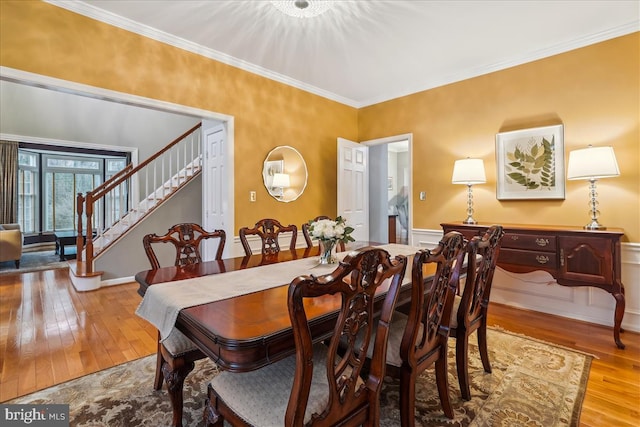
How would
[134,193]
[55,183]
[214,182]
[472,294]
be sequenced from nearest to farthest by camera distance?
[472,294], [214,182], [134,193], [55,183]

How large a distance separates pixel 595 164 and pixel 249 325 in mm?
3114

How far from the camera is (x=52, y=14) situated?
2.39 m

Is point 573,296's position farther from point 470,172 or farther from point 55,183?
point 55,183

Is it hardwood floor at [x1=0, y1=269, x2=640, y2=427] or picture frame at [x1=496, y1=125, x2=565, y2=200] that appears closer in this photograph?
hardwood floor at [x1=0, y1=269, x2=640, y2=427]

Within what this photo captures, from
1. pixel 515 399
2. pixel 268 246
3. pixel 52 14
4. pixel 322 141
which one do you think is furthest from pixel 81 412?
pixel 322 141

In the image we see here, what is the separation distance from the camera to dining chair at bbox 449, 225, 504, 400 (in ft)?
5.54

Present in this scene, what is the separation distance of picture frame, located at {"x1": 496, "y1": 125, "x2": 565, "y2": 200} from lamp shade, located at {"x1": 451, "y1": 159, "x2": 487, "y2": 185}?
0.26 meters

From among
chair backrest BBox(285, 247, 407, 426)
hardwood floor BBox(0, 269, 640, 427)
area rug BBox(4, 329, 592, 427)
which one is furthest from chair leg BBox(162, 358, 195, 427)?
hardwood floor BBox(0, 269, 640, 427)

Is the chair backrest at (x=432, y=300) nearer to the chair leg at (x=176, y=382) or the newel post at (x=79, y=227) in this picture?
the chair leg at (x=176, y=382)

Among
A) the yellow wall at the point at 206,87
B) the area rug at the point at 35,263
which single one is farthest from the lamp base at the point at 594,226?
the area rug at the point at 35,263

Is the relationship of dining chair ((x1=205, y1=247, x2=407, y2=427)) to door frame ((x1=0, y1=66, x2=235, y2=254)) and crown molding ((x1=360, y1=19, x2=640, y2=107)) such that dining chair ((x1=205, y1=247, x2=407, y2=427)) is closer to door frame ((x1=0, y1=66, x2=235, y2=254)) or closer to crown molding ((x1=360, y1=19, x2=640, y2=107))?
door frame ((x1=0, y1=66, x2=235, y2=254))

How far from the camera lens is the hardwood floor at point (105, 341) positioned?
6.21 ft

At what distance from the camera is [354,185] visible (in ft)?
15.1

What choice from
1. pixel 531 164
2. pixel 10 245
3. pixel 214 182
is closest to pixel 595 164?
pixel 531 164
